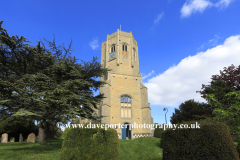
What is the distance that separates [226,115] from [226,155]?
545 cm

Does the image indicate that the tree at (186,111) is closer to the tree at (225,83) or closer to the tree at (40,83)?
the tree at (225,83)

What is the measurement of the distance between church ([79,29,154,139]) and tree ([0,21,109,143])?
38.1 feet

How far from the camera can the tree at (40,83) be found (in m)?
11.3

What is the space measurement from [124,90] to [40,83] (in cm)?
1811

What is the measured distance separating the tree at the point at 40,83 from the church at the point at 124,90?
38.1ft

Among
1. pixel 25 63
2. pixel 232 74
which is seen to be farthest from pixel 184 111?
pixel 25 63

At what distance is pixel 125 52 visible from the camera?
1236 inches

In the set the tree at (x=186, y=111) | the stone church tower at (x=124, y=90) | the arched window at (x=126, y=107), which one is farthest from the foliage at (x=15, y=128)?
the tree at (x=186, y=111)

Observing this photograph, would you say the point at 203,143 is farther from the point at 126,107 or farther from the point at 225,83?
the point at 126,107

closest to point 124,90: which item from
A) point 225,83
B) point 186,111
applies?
point 186,111

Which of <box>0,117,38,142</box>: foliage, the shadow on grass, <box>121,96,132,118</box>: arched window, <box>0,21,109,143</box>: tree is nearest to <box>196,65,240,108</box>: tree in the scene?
<box>0,21,109,143</box>: tree

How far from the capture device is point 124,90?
2891 centimetres

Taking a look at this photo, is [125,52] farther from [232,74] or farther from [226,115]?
[226,115]

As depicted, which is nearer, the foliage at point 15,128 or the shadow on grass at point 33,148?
the shadow on grass at point 33,148
